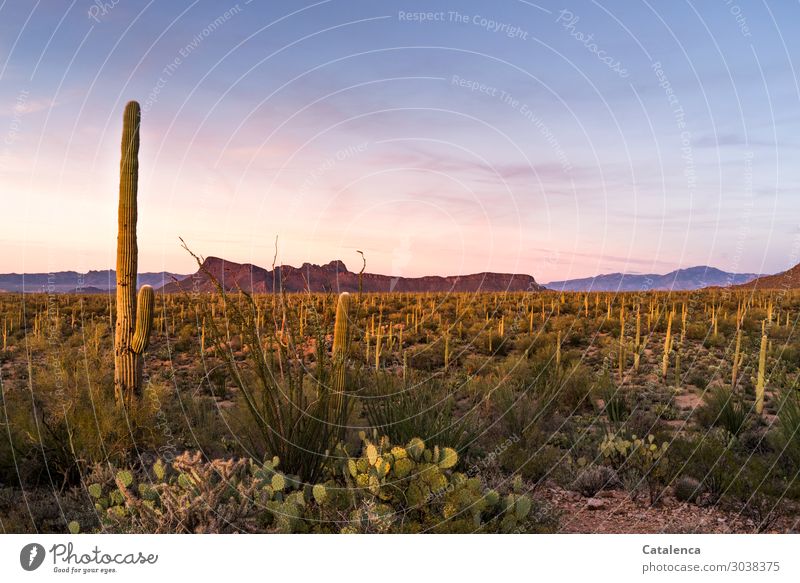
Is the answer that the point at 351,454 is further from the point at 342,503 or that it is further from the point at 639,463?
the point at 639,463

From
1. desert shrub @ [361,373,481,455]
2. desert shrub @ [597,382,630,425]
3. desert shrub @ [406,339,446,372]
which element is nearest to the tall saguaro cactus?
desert shrub @ [361,373,481,455]

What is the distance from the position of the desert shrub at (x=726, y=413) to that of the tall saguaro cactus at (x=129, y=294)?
8954mm

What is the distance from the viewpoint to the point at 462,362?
1934 cm

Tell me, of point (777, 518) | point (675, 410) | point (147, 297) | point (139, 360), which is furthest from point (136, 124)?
point (675, 410)

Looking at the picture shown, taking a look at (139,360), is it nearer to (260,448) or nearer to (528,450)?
(260,448)

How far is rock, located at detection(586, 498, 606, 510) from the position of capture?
676 cm

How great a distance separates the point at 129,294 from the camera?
9625 millimetres

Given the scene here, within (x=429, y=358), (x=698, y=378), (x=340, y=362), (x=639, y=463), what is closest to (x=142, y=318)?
(x=340, y=362)

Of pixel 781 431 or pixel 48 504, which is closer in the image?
pixel 48 504

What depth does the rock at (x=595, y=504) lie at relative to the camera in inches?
266

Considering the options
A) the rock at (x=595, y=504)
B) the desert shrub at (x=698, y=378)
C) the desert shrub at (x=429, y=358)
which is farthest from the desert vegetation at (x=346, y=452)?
the desert shrub at (x=429, y=358)

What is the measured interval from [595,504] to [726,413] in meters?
4.55

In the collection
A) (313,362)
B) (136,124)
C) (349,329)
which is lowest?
(313,362)

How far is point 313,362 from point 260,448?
12.8 m
